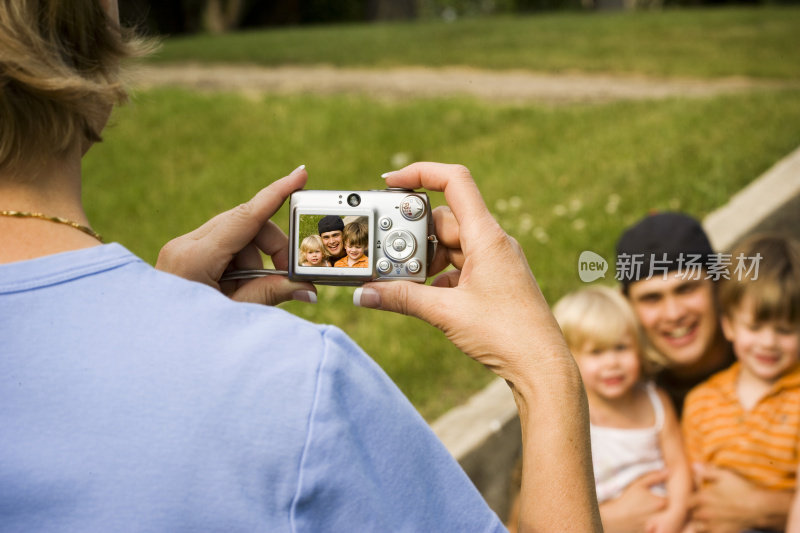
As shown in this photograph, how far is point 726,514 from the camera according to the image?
2846 millimetres

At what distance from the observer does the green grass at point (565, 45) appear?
29.1ft

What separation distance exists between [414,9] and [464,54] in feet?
43.4

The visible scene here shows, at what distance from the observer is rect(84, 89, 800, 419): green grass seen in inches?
162

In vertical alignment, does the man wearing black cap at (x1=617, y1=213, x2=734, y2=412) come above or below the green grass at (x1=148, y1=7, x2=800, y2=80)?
below

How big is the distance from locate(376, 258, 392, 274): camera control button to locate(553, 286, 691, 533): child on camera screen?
179 cm

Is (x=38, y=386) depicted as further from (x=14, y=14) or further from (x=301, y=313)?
(x=301, y=313)

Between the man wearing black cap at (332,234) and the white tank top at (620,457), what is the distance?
193 centimetres

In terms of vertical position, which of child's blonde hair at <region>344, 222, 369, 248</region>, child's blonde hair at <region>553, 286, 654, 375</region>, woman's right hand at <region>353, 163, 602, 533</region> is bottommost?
child's blonde hair at <region>553, 286, 654, 375</region>

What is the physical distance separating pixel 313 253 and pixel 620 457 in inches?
80.9

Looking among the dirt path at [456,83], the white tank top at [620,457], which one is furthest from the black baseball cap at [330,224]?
the dirt path at [456,83]

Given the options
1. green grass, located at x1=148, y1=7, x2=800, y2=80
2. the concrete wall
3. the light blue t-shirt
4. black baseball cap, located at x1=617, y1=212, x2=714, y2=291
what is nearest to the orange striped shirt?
black baseball cap, located at x1=617, y1=212, x2=714, y2=291

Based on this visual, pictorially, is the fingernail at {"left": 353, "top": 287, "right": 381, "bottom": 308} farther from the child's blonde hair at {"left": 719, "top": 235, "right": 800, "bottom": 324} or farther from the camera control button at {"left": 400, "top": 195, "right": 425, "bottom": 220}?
the child's blonde hair at {"left": 719, "top": 235, "right": 800, "bottom": 324}

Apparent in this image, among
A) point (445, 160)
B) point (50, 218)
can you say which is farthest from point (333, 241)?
point (445, 160)

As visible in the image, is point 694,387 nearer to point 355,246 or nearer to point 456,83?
point 355,246
